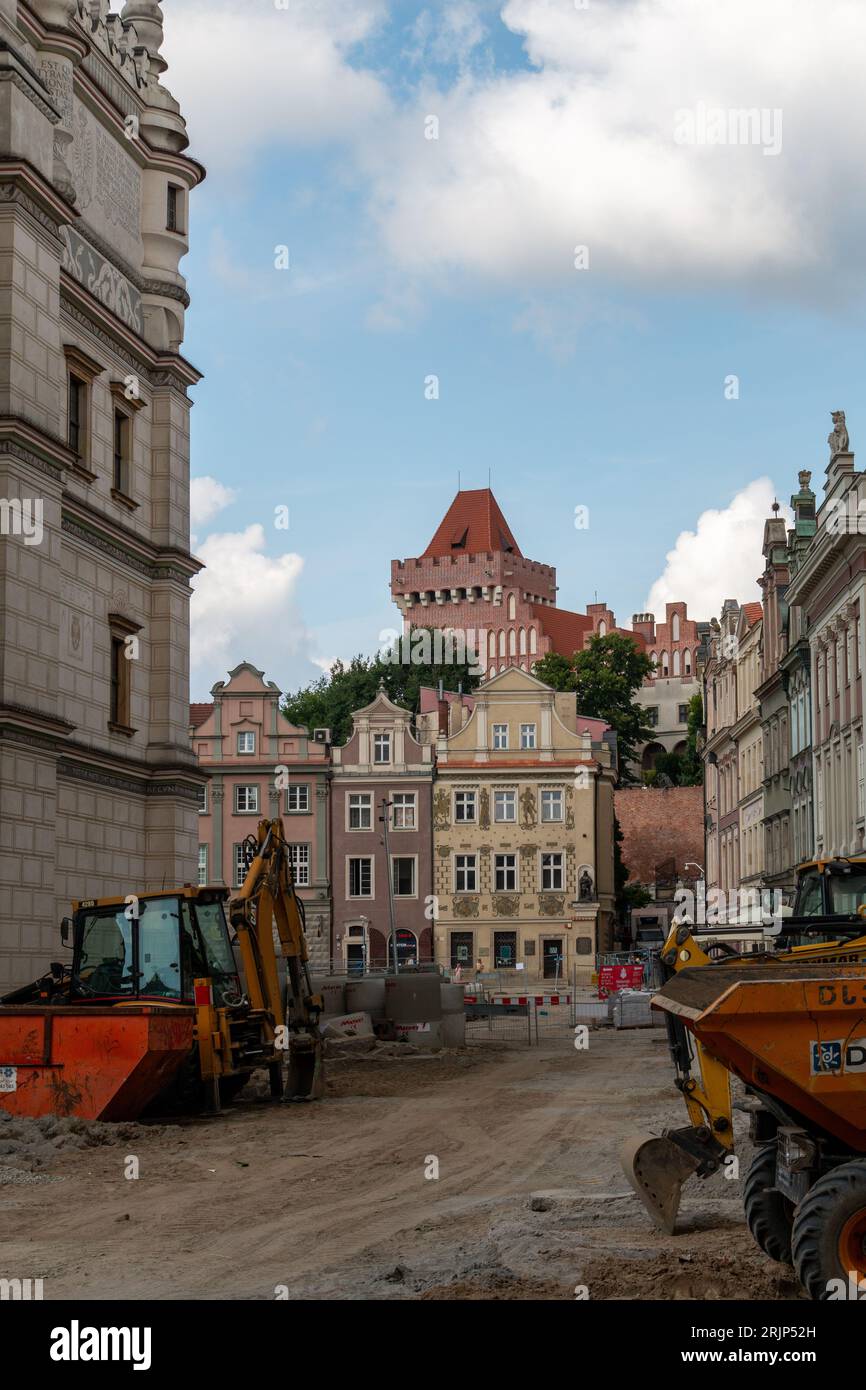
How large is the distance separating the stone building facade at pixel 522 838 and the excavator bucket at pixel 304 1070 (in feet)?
173

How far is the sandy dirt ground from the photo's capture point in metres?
10.8

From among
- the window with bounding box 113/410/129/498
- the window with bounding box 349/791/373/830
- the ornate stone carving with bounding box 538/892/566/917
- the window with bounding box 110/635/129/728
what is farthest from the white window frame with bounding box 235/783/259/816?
the window with bounding box 113/410/129/498

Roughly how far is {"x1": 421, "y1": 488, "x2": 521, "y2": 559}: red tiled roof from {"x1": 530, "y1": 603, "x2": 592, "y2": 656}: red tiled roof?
8366 millimetres

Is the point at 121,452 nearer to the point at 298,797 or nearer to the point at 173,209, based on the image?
the point at 173,209

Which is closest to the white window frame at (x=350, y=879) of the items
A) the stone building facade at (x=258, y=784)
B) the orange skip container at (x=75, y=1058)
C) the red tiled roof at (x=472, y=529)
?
the stone building facade at (x=258, y=784)

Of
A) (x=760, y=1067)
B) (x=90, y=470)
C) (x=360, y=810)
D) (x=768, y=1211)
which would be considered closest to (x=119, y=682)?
(x=90, y=470)

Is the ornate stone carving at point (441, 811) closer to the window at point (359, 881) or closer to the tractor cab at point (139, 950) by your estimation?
the window at point (359, 881)

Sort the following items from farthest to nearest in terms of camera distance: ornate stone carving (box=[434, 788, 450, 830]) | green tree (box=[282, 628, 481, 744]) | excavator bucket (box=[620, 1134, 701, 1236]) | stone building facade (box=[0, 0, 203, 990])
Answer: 1. green tree (box=[282, 628, 481, 744])
2. ornate stone carving (box=[434, 788, 450, 830])
3. stone building facade (box=[0, 0, 203, 990])
4. excavator bucket (box=[620, 1134, 701, 1236])

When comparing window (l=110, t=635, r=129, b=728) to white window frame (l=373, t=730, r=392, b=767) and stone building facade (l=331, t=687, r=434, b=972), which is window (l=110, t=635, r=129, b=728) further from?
white window frame (l=373, t=730, r=392, b=767)

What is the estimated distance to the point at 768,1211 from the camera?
10.9m

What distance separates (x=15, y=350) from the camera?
2588 centimetres

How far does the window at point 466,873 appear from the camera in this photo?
79.2m

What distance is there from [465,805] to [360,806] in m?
4.87

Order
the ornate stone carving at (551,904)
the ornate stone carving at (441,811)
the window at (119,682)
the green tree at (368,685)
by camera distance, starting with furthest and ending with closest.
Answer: the green tree at (368,685) < the ornate stone carving at (441,811) < the ornate stone carving at (551,904) < the window at (119,682)
